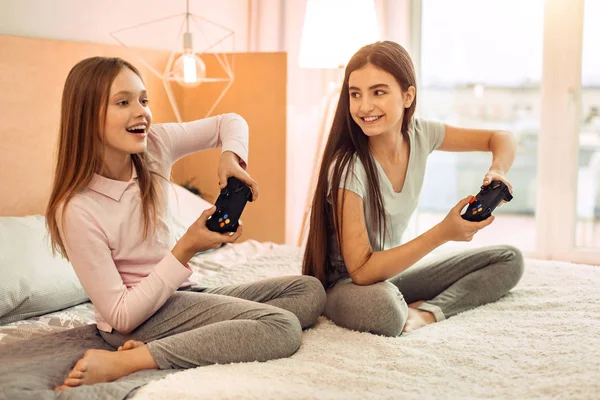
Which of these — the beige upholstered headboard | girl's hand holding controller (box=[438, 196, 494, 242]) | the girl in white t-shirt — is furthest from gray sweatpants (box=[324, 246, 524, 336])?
the beige upholstered headboard

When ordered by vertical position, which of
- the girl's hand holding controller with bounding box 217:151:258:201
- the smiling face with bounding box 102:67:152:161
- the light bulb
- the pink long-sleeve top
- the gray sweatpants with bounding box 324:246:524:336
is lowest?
the gray sweatpants with bounding box 324:246:524:336

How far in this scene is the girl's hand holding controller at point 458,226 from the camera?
1569mm

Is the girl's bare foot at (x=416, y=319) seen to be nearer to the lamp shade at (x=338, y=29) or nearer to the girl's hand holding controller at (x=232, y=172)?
the girl's hand holding controller at (x=232, y=172)

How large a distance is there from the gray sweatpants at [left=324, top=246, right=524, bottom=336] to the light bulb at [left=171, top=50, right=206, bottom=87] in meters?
1.24

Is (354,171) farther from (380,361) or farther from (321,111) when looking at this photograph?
(321,111)

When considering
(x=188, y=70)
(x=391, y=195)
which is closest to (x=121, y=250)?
(x=391, y=195)

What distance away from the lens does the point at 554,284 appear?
6.50 feet

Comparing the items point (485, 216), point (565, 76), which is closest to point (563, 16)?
point (565, 76)

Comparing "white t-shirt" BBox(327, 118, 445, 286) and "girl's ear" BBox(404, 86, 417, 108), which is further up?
"girl's ear" BBox(404, 86, 417, 108)

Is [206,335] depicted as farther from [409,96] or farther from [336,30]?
[336,30]

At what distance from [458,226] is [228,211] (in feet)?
1.72

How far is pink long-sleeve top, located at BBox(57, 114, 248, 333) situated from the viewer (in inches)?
55.9

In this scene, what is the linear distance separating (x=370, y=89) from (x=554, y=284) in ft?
2.54

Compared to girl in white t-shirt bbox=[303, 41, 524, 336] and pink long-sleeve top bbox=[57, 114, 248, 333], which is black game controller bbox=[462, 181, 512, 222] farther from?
pink long-sleeve top bbox=[57, 114, 248, 333]
